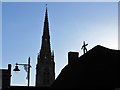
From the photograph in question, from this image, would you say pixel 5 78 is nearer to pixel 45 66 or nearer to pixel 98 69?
pixel 98 69

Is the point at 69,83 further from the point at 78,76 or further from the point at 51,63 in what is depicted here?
the point at 51,63

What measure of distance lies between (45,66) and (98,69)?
176 feet

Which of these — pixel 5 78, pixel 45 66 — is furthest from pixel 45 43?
pixel 5 78

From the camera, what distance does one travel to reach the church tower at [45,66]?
73000 mm

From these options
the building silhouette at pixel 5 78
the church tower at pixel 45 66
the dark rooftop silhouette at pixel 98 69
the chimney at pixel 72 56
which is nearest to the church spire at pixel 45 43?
the church tower at pixel 45 66

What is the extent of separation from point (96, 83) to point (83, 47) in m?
9.28

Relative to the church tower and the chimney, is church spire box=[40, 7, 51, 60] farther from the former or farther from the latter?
the chimney

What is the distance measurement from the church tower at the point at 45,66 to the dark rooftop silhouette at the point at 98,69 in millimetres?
45980

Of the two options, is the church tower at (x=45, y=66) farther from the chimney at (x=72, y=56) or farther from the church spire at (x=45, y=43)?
the chimney at (x=72, y=56)

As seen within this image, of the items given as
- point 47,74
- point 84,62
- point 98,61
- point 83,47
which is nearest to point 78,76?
point 84,62

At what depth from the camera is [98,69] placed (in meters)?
22.2

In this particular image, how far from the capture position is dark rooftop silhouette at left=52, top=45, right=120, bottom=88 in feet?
67.6

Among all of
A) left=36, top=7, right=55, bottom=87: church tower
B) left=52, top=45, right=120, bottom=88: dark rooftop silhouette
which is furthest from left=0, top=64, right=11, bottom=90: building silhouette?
left=36, top=7, right=55, bottom=87: church tower

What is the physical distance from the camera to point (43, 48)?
80625 mm
